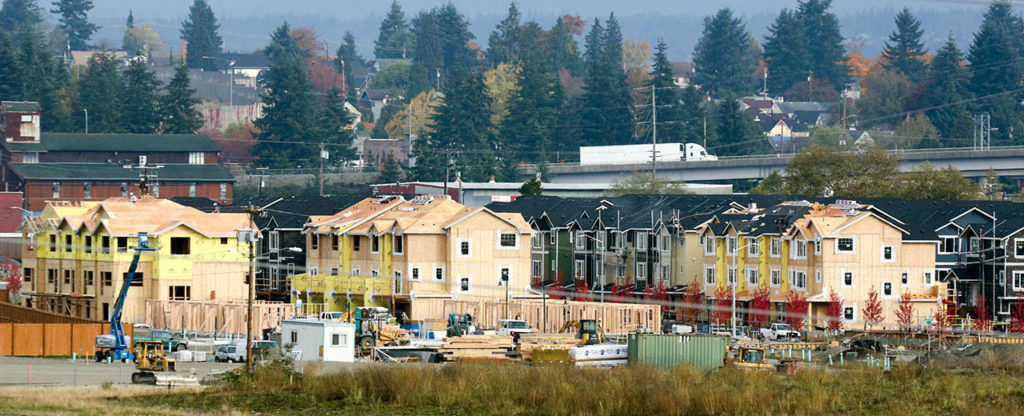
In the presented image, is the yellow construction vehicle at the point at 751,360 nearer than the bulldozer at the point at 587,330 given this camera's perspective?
Yes

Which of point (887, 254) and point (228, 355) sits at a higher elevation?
point (887, 254)

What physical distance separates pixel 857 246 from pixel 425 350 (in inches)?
1181

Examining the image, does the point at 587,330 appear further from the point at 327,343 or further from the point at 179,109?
the point at 179,109

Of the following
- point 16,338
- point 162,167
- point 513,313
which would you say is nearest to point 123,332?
point 16,338

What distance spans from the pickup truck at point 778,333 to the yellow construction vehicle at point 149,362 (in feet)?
91.6

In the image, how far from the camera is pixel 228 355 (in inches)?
2576

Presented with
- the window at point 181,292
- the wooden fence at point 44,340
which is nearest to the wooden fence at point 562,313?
the window at point 181,292

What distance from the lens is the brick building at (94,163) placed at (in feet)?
491

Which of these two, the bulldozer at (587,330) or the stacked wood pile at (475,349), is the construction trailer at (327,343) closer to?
the stacked wood pile at (475,349)

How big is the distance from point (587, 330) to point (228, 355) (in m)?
14.3

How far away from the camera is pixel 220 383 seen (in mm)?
55250

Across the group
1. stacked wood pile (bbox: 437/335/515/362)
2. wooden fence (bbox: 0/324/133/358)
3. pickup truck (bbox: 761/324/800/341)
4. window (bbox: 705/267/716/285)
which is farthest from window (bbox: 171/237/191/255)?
window (bbox: 705/267/716/285)

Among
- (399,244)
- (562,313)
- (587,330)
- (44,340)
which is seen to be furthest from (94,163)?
(587,330)

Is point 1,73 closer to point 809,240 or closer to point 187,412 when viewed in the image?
point 809,240
